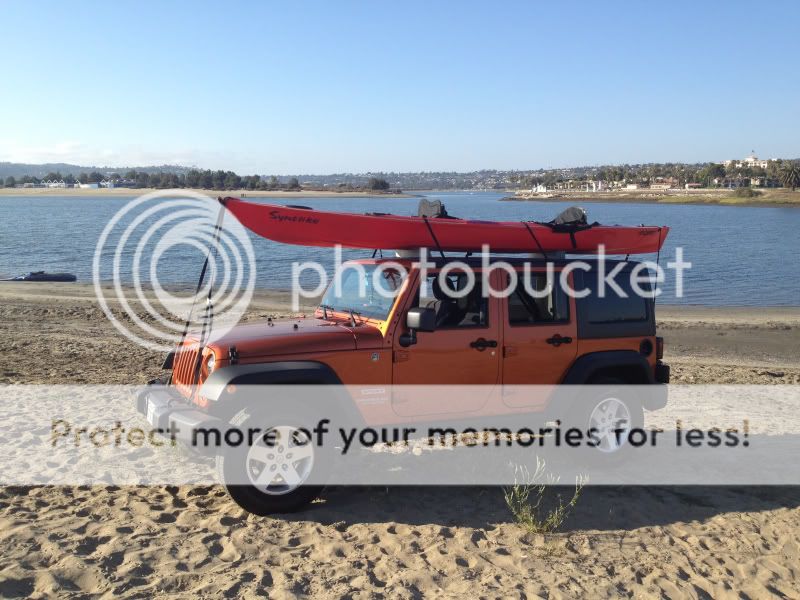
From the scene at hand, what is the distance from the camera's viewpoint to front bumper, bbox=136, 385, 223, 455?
18.1 ft

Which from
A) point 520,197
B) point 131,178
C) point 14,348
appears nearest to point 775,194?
point 520,197

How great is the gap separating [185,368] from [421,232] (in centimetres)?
243

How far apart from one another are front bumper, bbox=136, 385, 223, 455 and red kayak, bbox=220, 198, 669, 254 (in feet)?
5.16

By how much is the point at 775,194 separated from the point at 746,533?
158 m

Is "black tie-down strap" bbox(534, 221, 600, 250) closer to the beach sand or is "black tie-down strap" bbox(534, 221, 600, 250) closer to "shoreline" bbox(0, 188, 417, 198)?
the beach sand

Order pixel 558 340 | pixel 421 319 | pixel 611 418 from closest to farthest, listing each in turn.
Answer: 1. pixel 421 319
2. pixel 558 340
3. pixel 611 418

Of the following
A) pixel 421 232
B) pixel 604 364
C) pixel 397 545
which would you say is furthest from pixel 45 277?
pixel 397 545

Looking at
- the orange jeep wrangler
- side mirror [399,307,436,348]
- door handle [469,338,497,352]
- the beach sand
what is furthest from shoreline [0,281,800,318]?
side mirror [399,307,436,348]

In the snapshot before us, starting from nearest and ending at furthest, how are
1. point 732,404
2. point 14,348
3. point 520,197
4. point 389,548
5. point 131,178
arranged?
point 389,548 < point 732,404 < point 14,348 < point 131,178 < point 520,197

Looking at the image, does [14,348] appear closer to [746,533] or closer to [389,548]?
[389,548]

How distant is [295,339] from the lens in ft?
19.4

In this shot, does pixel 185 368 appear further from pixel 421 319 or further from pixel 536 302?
pixel 536 302

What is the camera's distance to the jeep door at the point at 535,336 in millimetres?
6727

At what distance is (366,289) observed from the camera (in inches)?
265
